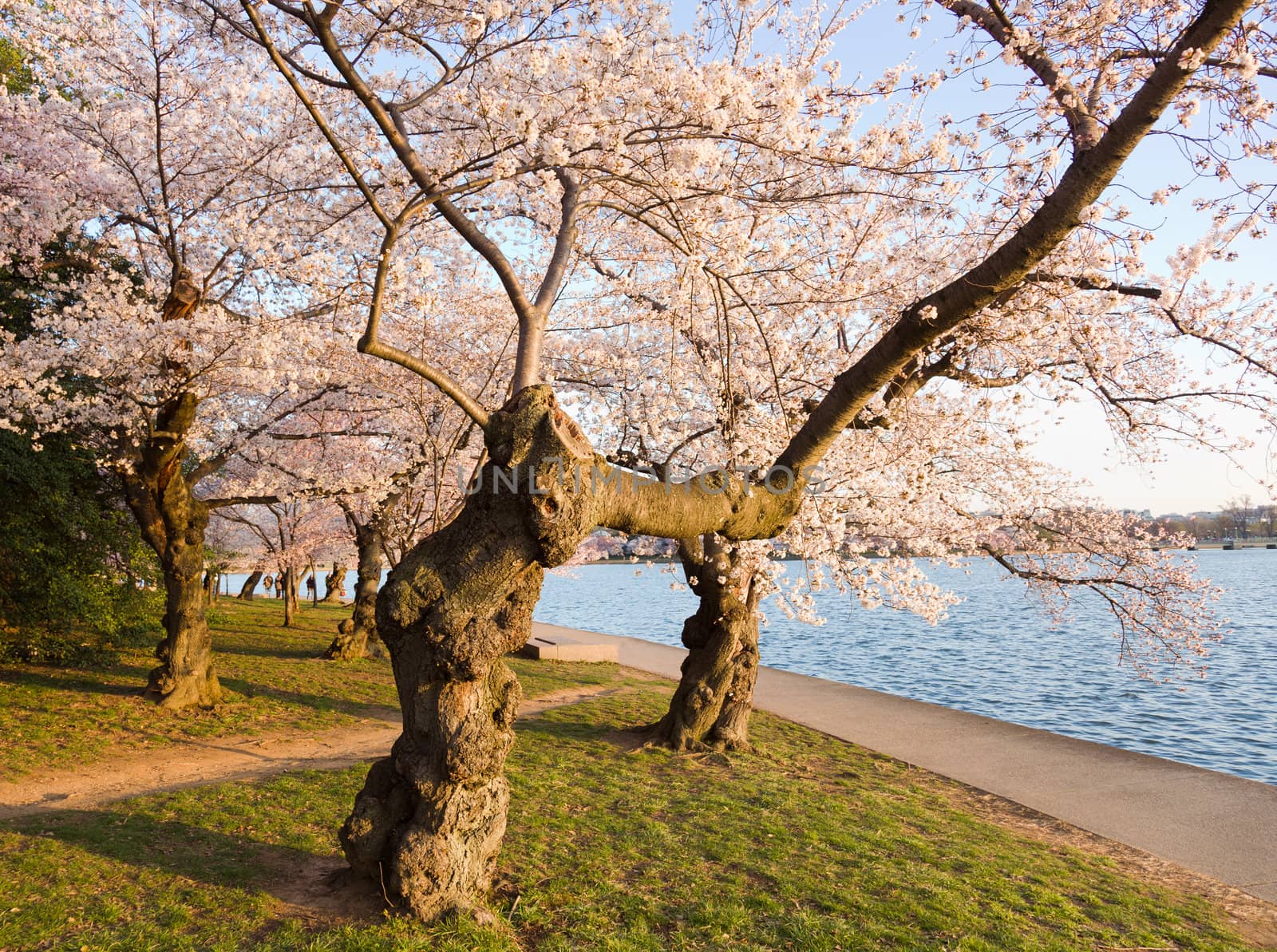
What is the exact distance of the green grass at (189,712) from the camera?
8.26m

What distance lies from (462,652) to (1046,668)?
19.8 m

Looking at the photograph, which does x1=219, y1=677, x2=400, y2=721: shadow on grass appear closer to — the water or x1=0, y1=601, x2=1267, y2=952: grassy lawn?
x1=0, y1=601, x2=1267, y2=952: grassy lawn

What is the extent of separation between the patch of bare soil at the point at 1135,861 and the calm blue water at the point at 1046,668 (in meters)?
3.39

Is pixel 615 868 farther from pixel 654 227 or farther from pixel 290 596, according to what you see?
pixel 290 596

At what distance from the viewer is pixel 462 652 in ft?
14.7

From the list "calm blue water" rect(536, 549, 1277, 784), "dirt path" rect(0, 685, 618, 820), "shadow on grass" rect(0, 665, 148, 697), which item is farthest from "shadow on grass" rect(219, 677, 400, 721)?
"calm blue water" rect(536, 549, 1277, 784)

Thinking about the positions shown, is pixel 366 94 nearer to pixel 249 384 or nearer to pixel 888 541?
pixel 249 384

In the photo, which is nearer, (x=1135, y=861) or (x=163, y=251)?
(x=1135, y=861)

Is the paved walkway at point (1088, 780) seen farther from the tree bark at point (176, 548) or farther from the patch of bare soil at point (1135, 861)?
the tree bark at point (176, 548)

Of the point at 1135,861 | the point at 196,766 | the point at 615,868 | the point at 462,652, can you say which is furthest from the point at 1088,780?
the point at 196,766

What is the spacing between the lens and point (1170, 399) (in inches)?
311

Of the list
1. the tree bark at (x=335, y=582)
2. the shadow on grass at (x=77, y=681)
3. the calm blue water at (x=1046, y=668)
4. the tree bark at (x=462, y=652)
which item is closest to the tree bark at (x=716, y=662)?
the calm blue water at (x=1046, y=668)

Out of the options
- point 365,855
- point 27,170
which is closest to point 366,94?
Answer: point 365,855

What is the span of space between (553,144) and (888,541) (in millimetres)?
8162
